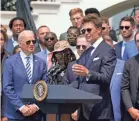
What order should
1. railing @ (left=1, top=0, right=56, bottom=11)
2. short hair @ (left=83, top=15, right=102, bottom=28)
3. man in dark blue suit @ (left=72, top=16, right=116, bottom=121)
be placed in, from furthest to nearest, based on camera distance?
railing @ (left=1, top=0, right=56, bottom=11), short hair @ (left=83, top=15, right=102, bottom=28), man in dark blue suit @ (left=72, top=16, right=116, bottom=121)

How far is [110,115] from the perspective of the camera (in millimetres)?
6684

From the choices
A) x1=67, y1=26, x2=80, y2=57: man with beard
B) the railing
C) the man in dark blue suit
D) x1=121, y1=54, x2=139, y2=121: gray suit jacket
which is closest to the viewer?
the man in dark blue suit

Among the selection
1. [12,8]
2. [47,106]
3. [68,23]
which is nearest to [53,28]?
[68,23]

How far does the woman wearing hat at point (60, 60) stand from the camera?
7.55 meters

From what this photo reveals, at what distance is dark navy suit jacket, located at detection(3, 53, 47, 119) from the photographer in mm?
7812

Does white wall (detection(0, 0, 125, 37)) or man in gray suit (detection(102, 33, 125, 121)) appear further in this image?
white wall (detection(0, 0, 125, 37))

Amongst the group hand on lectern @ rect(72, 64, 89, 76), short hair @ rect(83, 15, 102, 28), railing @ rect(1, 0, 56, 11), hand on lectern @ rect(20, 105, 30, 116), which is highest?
short hair @ rect(83, 15, 102, 28)

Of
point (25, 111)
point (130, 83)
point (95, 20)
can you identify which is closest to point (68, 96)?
point (95, 20)

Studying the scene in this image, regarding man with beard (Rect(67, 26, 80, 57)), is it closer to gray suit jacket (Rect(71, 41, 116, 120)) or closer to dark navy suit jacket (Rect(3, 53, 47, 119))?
dark navy suit jacket (Rect(3, 53, 47, 119))

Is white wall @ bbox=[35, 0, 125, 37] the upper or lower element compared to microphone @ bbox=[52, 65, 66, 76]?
upper

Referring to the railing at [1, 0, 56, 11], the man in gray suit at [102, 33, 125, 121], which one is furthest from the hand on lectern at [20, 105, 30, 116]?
the railing at [1, 0, 56, 11]

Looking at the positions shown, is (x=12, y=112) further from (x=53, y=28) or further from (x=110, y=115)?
(x=53, y=28)

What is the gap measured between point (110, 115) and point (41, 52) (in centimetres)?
266

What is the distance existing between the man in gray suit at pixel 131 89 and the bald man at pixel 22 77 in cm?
124
